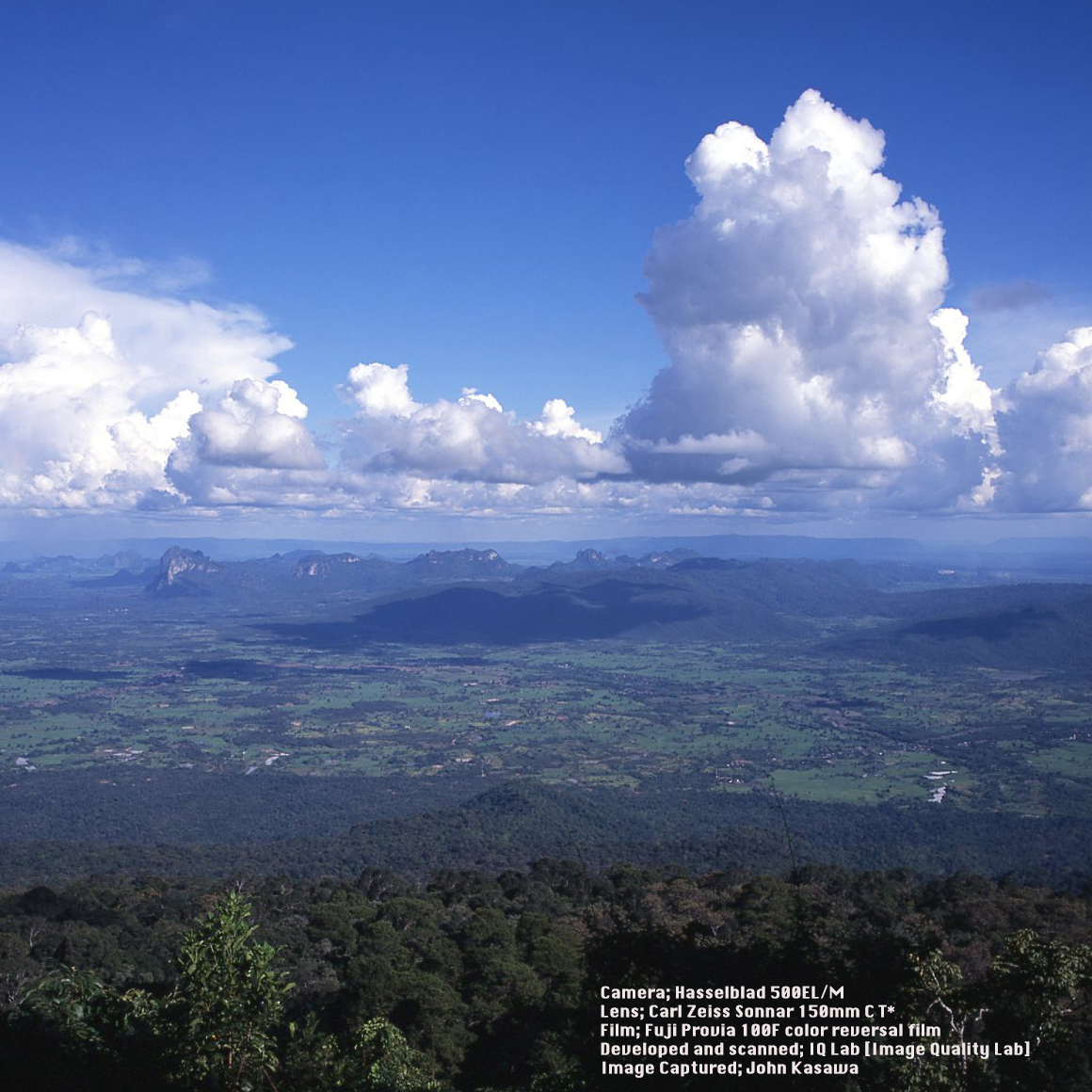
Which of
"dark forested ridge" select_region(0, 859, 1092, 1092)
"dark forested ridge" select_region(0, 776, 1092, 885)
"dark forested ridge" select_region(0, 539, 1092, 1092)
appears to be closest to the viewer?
"dark forested ridge" select_region(0, 859, 1092, 1092)

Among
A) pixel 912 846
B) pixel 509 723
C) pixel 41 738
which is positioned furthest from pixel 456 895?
pixel 41 738

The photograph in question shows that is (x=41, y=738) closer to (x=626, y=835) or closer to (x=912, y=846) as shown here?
(x=626, y=835)

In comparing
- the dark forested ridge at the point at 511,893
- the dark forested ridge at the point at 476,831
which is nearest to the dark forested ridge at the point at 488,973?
the dark forested ridge at the point at 511,893

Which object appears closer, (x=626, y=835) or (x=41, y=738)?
(x=626, y=835)

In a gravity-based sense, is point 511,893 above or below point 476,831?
above

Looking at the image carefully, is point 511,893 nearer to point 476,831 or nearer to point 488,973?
point 488,973

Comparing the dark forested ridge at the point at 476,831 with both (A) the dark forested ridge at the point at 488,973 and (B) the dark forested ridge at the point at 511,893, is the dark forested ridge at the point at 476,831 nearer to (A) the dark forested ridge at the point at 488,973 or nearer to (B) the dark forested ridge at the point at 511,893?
(B) the dark forested ridge at the point at 511,893

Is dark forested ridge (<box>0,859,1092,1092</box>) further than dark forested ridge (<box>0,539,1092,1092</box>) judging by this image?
No

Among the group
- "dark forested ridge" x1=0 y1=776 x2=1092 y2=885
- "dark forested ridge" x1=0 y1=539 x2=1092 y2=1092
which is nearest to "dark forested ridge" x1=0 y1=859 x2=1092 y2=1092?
"dark forested ridge" x1=0 y1=539 x2=1092 y2=1092

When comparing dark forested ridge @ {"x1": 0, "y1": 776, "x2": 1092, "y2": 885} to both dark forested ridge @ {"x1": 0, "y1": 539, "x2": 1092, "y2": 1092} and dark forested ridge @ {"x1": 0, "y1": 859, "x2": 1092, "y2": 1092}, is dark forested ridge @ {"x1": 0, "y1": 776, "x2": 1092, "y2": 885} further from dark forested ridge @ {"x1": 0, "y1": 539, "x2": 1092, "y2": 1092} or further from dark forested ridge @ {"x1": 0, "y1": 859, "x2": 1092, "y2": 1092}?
dark forested ridge @ {"x1": 0, "y1": 859, "x2": 1092, "y2": 1092}

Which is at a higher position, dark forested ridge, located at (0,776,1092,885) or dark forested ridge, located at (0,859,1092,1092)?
dark forested ridge, located at (0,859,1092,1092)

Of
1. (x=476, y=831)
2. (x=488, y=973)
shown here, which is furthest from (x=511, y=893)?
(x=476, y=831)
